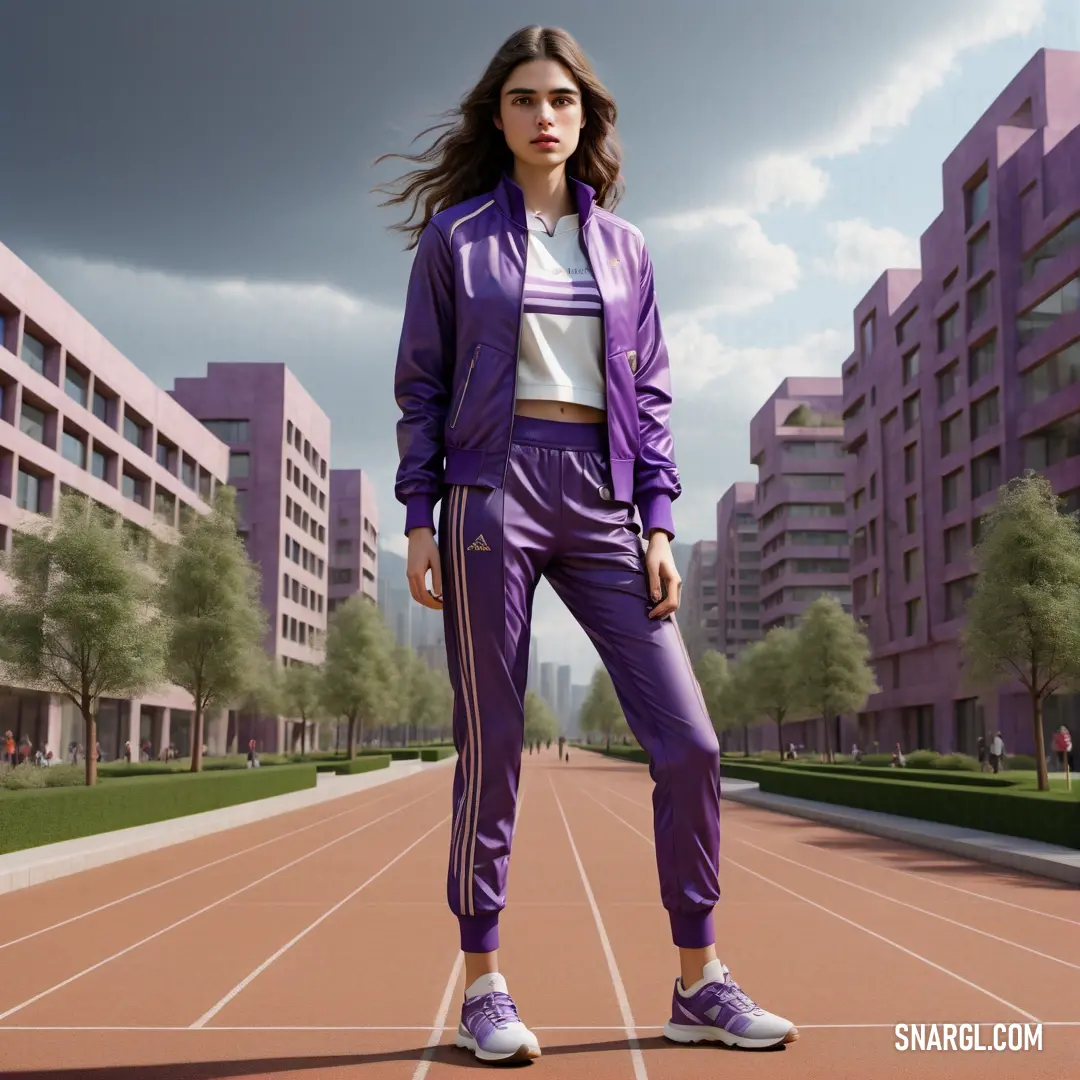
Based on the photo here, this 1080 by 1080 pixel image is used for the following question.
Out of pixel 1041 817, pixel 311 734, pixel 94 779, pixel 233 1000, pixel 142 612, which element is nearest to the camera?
pixel 233 1000

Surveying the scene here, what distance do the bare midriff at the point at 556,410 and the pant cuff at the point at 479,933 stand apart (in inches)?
59.5

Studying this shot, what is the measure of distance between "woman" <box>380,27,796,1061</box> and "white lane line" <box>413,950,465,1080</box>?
0.16 metres

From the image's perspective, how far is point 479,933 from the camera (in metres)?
3.50

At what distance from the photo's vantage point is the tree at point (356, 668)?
185 feet

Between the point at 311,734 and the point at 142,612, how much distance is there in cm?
6600

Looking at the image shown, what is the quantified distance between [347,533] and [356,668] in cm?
5504

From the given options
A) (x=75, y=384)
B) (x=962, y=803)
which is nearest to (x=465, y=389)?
(x=962, y=803)

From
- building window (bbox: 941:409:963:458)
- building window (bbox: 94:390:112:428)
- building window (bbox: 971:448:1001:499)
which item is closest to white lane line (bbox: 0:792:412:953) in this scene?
building window (bbox: 94:390:112:428)

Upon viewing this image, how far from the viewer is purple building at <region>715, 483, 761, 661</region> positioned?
405 feet

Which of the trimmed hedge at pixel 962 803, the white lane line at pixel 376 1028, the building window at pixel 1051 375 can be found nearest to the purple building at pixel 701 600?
the building window at pixel 1051 375

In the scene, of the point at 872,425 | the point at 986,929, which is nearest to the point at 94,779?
the point at 986,929

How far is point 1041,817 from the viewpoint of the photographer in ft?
44.9

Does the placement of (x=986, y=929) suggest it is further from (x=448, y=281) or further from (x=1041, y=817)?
(x=1041, y=817)

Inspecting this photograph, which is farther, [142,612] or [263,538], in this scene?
[263,538]
